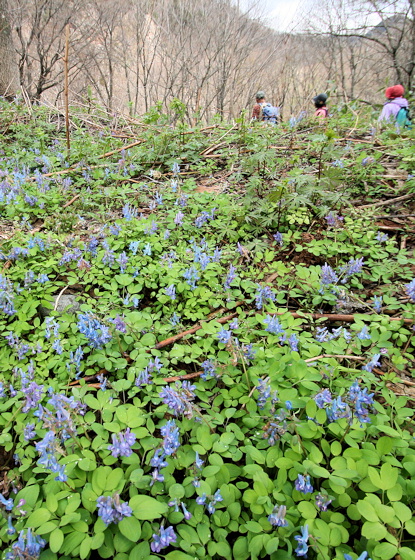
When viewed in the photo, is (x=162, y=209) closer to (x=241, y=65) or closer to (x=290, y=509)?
(x=290, y=509)

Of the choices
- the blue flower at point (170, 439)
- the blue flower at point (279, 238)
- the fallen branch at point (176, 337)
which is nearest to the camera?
the blue flower at point (170, 439)

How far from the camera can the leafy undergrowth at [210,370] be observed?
1.24m

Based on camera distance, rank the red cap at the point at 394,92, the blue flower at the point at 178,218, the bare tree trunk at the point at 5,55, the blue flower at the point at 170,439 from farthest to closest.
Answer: the bare tree trunk at the point at 5,55 < the red cap at the point at 394,92 < the blue flower at the point at 178,218 < the blue flower at the point at 170,439

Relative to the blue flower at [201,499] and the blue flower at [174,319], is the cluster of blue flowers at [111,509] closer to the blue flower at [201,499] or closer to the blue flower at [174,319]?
the blue flower at [201,499]

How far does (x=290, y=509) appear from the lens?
4.13ft

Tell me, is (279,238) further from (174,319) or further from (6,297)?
(6,297)

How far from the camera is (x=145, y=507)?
1.21 m

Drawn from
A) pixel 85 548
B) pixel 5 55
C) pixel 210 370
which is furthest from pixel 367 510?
pixel 5 55

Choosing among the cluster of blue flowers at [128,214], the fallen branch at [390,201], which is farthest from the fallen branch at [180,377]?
the fallen branch at [390,201]

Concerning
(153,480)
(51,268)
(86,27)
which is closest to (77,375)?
(153,480)

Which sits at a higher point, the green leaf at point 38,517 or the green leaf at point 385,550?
the green leaf at point 38,517

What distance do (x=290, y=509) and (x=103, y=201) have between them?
3294 mm

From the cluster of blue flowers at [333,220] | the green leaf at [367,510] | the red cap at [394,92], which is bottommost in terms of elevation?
the green leaf at [367,510]

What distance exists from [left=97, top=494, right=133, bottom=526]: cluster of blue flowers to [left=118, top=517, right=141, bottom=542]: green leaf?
0.02 m
